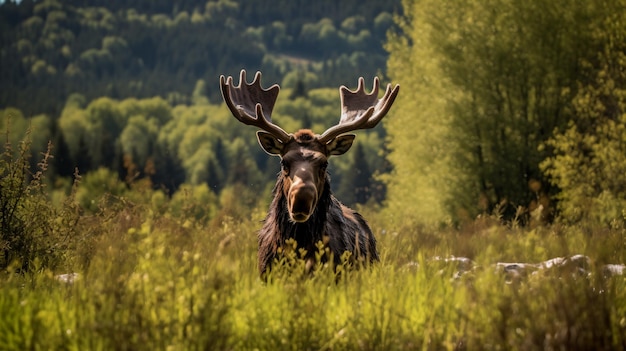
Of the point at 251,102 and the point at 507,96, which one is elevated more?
the point at 507,96

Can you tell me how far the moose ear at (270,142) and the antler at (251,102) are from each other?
0.07 meters

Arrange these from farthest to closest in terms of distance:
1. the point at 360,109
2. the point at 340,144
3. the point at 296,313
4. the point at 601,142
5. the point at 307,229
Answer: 1. the point at 601,142
2. the point at 360,109
3. the point at 340,144
4. the point at 307,229
5. the point at 296,313

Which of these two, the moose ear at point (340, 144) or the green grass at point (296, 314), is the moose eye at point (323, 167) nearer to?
the moose ear at point (340, 144)

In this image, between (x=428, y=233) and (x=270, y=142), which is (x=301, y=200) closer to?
(x=270, y=142)

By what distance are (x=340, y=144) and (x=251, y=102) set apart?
171cm

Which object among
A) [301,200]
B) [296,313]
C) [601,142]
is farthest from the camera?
[601,142]

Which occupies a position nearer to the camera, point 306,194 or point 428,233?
point 306,194

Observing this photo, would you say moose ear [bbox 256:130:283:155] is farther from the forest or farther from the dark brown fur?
the forest

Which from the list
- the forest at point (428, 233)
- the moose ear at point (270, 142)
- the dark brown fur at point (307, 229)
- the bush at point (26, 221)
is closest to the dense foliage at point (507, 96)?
the forest at point (428, 233)

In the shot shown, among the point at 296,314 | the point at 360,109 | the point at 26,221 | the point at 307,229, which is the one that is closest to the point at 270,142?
the point at 307,229

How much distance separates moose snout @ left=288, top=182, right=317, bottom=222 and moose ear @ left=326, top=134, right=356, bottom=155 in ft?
3.22

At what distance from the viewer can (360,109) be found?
866 cm

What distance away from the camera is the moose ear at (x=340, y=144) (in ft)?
24.0

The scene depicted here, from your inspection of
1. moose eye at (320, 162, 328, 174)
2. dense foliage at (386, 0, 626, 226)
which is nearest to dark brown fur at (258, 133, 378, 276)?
moose eye at (320, 162, 328, 174)
